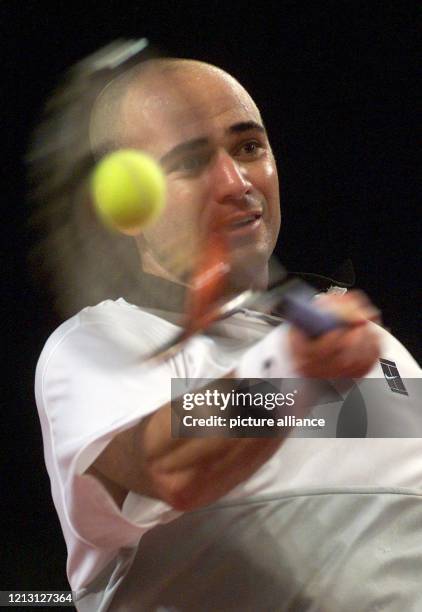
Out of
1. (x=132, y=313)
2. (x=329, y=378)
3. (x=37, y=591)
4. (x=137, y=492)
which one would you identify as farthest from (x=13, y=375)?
(x=329, y=378)

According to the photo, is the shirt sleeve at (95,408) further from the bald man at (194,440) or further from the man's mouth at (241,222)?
the man's mouth at (241,222)

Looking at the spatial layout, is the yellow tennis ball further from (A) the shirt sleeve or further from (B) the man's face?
(A) the shirt sleeve

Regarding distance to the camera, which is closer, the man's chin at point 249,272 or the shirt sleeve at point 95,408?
the shirt sleeve at point 95,408

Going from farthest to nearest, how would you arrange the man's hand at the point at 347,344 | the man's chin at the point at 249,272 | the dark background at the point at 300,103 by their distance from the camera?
the dark background at the point at 300,103
the man's chin at the point at 249,272
the man's hand at the point at 347,344

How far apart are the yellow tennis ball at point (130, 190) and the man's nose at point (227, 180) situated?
0.05 meters

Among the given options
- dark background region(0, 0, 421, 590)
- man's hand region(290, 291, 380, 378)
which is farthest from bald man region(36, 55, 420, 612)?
dark background region(0, 0, 421, 590)

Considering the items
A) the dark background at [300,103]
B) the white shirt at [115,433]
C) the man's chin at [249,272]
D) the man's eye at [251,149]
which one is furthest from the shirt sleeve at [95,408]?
the dark background at [300,103]

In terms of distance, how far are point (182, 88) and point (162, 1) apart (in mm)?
273

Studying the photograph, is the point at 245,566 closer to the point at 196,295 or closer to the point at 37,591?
the point at 196,295

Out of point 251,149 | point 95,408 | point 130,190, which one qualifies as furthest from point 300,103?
point 95,408

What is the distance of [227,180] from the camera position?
620mm

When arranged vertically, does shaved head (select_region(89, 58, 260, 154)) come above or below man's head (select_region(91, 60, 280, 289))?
above

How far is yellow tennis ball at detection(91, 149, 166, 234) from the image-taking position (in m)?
0.62

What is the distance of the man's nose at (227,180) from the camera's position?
615 mm
